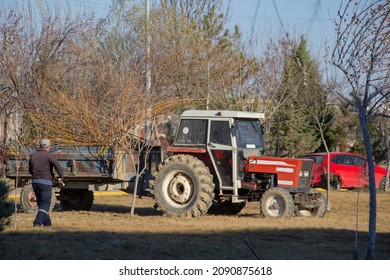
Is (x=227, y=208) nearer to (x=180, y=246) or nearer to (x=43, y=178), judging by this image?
(x=43, y=178)

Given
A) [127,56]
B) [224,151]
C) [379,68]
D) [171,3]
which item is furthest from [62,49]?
[379,68]

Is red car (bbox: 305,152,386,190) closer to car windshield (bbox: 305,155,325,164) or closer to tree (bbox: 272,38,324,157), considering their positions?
car windshield (bbox: 305,155,325,164)

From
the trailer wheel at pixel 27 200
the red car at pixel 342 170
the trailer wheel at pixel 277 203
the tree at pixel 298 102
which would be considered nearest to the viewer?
the trailer wheel at pixel 277 203

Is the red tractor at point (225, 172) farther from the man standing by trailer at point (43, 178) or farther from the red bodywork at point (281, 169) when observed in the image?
the man standing by trailer at point (43, 178)

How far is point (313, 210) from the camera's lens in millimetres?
17703

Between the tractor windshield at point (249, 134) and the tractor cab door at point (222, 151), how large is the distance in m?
0.28

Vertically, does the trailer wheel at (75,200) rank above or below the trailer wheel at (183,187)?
below

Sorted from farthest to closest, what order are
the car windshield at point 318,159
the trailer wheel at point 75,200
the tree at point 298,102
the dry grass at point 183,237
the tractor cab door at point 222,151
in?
the car windshield at point 318,159
the tree at point 298,102
the trailer wheel at point 75,200
the tractor cab door at point 222,151
the dry grass at point 183,237

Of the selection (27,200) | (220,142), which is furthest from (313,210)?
(27,200)

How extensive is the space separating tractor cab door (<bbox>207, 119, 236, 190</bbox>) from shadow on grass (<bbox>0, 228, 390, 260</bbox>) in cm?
301

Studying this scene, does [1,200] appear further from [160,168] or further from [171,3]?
[171,3]

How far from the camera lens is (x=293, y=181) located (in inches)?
678

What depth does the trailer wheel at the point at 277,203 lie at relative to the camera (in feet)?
53.8

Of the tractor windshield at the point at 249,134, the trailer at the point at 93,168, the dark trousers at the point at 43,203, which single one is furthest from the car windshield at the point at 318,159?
the dark trousers at the point at 43,203
